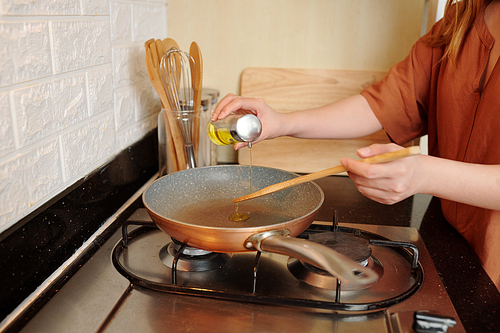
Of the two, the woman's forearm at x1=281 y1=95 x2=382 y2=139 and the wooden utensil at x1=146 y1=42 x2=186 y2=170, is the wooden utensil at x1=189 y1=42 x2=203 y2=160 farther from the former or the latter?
the woman's forearm at x1=281 y1=95 x2=382 y2=139

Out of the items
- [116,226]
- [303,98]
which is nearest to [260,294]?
[116,226]

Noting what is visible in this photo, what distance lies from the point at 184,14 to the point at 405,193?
0.81 meters

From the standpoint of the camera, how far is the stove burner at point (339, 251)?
63cm

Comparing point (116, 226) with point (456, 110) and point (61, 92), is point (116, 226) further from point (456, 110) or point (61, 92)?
point (456, 110)

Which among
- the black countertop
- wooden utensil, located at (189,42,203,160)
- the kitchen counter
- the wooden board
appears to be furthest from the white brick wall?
the kitchen counter

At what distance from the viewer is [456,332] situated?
1.71 feet

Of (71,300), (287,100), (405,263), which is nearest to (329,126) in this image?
(287,100)

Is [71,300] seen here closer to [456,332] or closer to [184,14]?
[456,332]

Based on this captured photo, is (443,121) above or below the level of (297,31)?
below

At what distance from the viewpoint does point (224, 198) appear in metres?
0.84

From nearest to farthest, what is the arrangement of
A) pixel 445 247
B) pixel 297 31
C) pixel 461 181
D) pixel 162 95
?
pixel 461 181 → pixel 445 247 → pixel 162 95 → pixel 297 31

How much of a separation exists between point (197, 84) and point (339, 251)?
0.48 m

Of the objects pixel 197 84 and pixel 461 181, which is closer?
pixel 461 181

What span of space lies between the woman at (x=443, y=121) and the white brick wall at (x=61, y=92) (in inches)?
9.1
